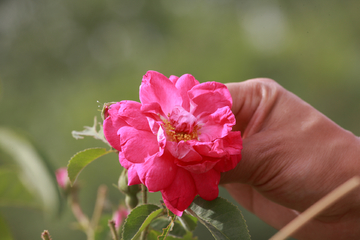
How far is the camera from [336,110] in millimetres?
4629


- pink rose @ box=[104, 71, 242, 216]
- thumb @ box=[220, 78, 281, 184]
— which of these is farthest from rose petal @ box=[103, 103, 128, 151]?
thumb @ box=[220, 78, 281, 184]

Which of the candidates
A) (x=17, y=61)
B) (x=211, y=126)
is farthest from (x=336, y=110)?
(x=17, y=61)

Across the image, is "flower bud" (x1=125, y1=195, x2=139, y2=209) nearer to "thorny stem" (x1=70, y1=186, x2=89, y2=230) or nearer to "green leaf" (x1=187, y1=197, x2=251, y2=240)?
"green leaf" (x1=187, y1=197, x2=251, y2=240)

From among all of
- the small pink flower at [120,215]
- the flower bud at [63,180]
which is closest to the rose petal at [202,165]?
the small pink flower at [120,215]

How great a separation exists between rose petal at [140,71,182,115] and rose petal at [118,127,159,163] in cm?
5

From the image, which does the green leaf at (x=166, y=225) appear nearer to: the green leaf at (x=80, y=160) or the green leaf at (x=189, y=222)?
the green leaf at (x=189, y=222)

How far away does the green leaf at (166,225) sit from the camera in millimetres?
487

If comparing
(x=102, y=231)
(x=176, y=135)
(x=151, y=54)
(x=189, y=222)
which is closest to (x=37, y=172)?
(x=176, y=135)

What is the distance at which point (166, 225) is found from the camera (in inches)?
19.3

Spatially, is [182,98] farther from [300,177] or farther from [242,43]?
[242,43]

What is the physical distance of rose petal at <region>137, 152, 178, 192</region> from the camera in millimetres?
336

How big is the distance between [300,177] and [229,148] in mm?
276

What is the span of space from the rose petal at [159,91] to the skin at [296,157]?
0.19 metres

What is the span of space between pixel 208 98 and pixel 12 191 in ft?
0.90
